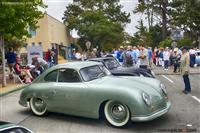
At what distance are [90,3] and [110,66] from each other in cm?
6367

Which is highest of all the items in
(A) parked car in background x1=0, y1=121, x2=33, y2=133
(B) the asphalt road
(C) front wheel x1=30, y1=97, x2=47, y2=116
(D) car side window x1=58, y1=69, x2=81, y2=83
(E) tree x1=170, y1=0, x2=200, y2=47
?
(E) tree x1=170, y1=0, x2=200, y2=47

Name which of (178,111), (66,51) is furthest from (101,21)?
(178,111)

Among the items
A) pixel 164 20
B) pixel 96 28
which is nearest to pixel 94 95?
pixel 96 28

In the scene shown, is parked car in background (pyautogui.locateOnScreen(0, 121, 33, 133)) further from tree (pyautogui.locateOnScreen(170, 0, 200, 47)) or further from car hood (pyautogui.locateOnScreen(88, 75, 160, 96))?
tree (pyautogui.locateOnScreen(170, 0, 200, 47))

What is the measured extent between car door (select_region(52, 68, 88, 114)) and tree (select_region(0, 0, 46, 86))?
863cm

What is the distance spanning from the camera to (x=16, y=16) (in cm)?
1889

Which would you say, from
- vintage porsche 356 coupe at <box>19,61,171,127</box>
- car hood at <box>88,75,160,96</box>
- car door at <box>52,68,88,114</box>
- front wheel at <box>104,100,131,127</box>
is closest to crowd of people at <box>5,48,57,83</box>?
vintage porsche 356 coupe at <box>19,61,171,127</box>

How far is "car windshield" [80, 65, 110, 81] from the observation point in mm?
9672

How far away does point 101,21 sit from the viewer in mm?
66562

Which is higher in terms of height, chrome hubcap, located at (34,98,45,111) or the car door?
the car door

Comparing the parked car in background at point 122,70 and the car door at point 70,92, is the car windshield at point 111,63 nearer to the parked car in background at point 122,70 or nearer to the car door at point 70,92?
the parked car in background at point 122,70

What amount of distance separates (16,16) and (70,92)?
10405 mm

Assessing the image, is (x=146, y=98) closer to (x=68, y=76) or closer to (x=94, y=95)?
(x=94, y=95)

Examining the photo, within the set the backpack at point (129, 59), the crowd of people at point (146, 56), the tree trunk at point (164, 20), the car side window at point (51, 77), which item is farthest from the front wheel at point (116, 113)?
the tree trunk at point (164, 20)
